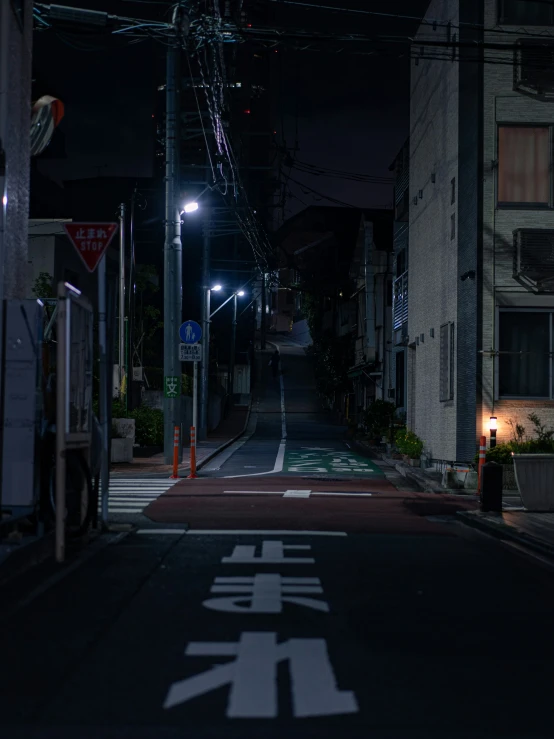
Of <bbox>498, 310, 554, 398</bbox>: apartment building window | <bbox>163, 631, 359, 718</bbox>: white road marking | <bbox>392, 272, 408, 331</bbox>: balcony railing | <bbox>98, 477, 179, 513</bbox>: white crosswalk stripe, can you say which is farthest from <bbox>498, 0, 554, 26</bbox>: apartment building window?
<bbox>163, 631, 359, 718</bbox>: white road marking

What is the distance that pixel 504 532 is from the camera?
48.5ft

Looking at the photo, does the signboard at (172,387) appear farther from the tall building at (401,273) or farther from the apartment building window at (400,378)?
the apartment building window at (400,378)

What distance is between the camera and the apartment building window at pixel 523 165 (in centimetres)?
2419

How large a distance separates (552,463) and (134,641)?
12229 mm

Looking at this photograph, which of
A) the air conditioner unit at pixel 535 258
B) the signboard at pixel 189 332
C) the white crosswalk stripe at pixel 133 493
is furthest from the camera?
the signboard at pixel 189 332

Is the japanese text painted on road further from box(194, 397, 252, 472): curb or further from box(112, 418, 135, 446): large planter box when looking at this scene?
box(112, 418, 135, 446): large planter box

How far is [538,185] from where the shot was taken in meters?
24.2

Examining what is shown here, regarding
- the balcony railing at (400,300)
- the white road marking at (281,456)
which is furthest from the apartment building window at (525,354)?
the balcony railing at (400,300)

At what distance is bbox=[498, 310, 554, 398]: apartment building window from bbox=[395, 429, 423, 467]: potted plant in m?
6.55

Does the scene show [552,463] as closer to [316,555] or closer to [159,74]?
[316,555]

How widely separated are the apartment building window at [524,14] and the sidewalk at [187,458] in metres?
13.2

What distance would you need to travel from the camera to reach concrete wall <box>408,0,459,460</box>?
1029 inches

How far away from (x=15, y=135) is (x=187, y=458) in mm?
20067

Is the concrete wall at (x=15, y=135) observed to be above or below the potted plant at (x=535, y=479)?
above
